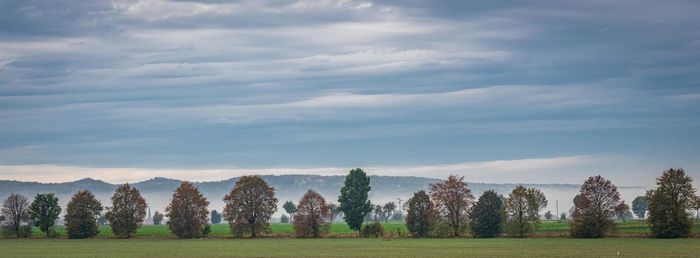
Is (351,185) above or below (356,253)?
above

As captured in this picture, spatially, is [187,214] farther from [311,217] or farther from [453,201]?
[453,201]

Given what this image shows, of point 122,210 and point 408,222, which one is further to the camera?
point 122,210

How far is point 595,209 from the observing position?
457 ft

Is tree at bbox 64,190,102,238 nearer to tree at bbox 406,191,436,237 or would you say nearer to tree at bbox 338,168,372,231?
tree at bbox 338,168,372,231

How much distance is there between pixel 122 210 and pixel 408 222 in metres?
52.7

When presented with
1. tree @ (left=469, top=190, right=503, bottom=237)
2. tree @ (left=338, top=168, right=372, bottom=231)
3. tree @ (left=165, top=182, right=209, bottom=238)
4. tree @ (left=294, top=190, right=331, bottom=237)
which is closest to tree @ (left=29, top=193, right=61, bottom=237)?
tree @ (left=165, top=182, right=209, bottom=238)

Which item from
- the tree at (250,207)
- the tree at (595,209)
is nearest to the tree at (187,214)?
the tree at (250,207)

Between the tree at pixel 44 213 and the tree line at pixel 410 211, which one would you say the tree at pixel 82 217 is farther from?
the tree at pixel 44 213

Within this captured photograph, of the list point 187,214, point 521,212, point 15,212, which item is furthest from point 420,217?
point 15,212

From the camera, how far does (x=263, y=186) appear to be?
165250 millimetres

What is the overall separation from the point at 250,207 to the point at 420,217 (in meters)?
30.2

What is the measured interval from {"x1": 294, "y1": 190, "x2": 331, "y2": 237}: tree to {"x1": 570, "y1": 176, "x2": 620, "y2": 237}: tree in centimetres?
4225

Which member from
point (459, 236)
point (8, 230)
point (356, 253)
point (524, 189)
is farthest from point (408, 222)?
point (8, 230)

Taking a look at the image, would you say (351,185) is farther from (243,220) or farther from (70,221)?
(70,221)
